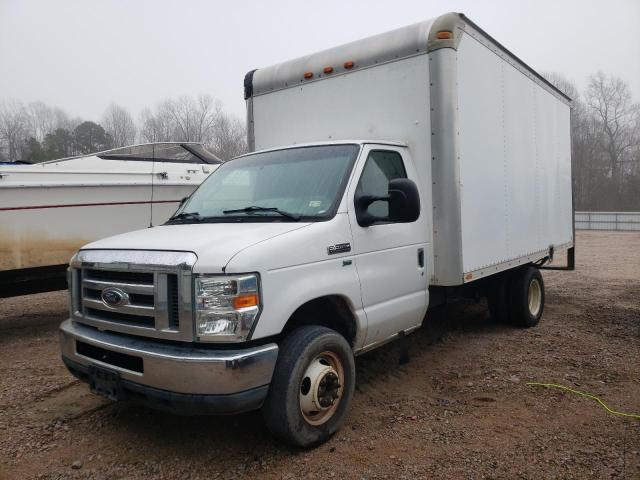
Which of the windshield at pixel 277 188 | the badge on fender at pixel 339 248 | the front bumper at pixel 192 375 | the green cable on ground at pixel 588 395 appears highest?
the windshield at pixel 277 188

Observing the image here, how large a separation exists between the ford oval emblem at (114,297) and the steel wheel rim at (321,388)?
4.26 ft

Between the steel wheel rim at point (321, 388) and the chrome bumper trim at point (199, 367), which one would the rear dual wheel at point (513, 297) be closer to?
the steel wheel rim at point (321, 388)

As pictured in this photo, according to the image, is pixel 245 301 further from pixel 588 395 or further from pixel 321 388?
pixel 588 395

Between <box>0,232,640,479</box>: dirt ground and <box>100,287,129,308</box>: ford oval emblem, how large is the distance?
110 cm

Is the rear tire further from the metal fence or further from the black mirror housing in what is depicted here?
the metal fence

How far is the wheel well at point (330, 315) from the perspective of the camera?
12.0 ft

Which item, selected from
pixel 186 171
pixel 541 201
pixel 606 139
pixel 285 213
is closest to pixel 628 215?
pixel 606 139

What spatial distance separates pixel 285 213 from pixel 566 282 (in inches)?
349

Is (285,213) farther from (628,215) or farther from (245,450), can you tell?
(628,215)

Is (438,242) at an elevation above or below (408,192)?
below

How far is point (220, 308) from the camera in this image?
116 inches

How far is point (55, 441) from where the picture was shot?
3.69 m

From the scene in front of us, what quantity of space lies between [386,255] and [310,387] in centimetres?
130

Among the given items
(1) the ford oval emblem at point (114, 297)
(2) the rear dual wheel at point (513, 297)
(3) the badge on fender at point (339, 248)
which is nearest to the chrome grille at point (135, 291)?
(1) the ford oval emblem at point (114, 297)
